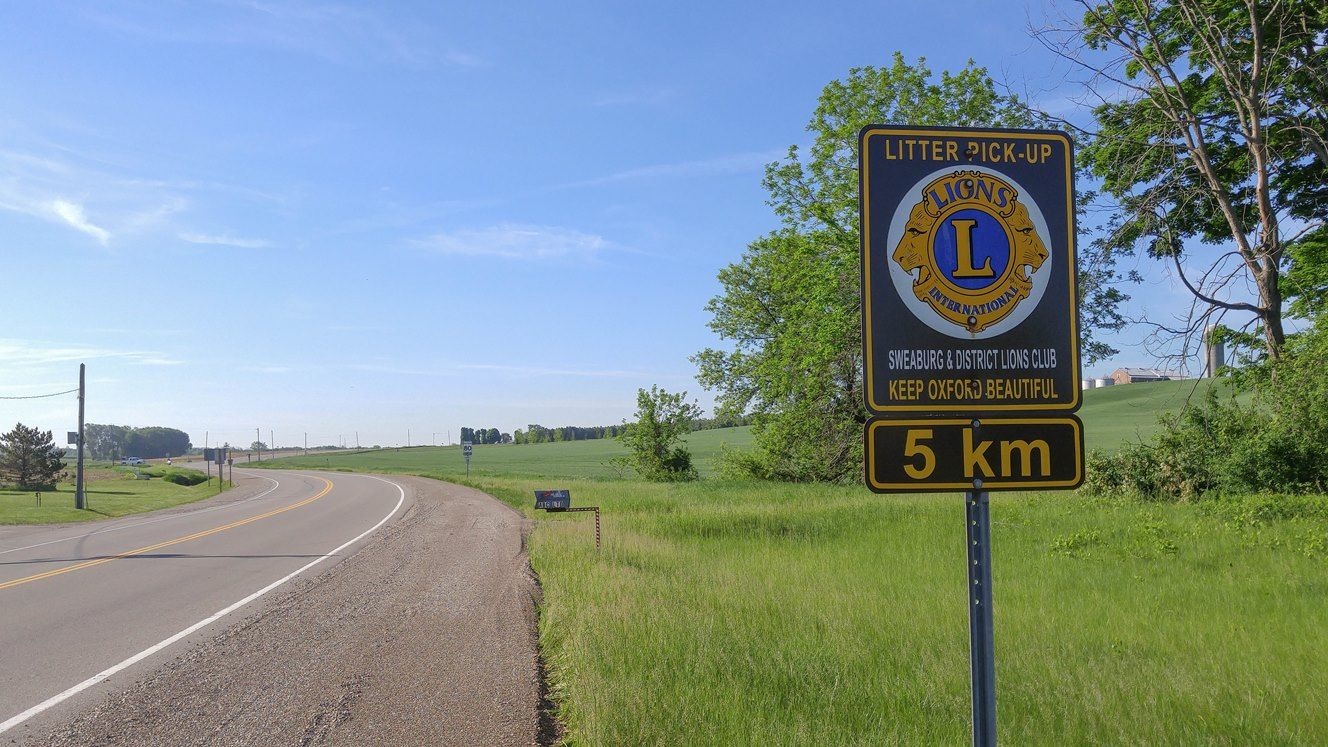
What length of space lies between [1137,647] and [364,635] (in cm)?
750

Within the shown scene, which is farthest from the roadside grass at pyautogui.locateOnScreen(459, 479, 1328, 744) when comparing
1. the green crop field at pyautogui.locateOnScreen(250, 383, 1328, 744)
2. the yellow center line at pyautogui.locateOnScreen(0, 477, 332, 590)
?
the yellow center line at pyautogui.locateOnScreen(0, 477, 332, 590)

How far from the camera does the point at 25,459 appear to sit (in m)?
49.0

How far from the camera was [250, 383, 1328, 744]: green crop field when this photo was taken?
509 cm

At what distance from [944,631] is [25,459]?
58.7 meters

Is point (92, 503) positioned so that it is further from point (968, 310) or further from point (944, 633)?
point (968, 310)

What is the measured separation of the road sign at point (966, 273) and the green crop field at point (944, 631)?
2.75 metres

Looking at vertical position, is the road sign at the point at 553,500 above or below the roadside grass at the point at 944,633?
above

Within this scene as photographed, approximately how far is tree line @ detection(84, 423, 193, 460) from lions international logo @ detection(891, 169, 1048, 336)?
21707 cm

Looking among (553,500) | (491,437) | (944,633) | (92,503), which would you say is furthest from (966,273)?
(491,437)

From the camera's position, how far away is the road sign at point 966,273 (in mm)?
2916

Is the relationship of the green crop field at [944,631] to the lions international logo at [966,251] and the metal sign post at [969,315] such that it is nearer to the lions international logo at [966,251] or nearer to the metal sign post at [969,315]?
the metal sign post at [969,315]

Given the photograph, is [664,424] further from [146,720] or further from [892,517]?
[146,720]

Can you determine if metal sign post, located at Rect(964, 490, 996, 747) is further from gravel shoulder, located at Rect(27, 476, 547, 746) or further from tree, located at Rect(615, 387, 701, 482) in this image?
tree, located at Rect(615, 387, 701, 482)

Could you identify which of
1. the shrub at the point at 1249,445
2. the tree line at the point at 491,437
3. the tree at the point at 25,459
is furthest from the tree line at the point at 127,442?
the shrub at the point at 1249,445
